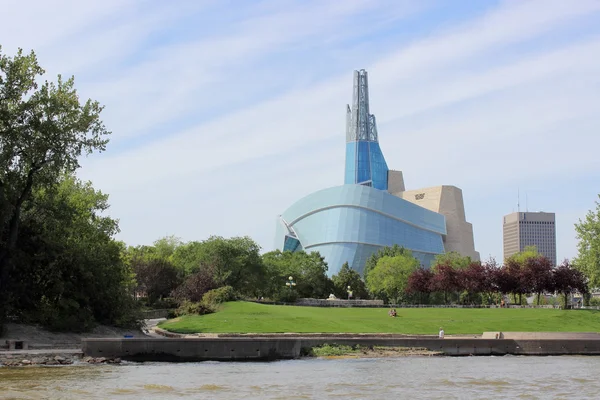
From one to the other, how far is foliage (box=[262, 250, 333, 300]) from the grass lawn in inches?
1033

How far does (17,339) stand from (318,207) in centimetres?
10507

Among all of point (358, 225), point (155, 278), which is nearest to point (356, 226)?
point (358, 225)

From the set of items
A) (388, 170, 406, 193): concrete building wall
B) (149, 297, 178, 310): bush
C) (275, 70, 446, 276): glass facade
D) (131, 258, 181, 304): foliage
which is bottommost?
(149, 297, 178, 310): bush

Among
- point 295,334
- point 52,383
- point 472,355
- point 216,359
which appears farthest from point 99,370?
point 472,355

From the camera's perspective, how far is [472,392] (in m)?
20.9

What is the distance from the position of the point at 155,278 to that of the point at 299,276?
19948 mm

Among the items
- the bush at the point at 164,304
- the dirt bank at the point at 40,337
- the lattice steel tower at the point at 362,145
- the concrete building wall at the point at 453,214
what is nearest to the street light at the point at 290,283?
the bush at the point at 164,304

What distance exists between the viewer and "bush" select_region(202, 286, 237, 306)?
5585cm

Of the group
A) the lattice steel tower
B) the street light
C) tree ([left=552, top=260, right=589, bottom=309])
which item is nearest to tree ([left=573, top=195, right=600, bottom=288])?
tree ([left=552, top=260, right=589, bottom=309])

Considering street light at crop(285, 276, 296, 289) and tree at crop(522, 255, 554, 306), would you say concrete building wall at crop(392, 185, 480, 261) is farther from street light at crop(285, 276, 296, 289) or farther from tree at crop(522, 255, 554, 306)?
tree at crop(522, 255, 554, 306)

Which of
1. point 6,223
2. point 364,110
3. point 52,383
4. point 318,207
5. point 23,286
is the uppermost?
point 364,110

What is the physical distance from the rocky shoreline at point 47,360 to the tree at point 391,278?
2401 inches

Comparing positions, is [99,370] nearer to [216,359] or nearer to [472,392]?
[216,359]

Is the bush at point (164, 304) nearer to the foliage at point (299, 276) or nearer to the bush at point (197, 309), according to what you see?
the bush at point (197, 309)
